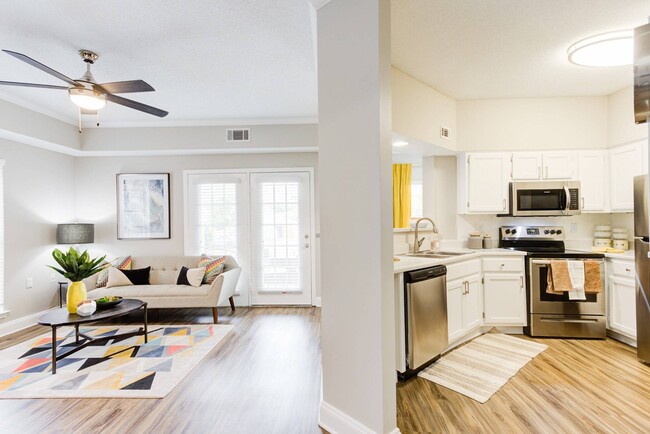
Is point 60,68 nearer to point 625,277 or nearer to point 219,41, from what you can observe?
point 219,41

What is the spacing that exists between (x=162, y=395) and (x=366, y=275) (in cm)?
183

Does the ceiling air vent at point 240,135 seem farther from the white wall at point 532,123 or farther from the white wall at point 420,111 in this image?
the white wall at point 532,123

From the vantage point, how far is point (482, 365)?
109 inches

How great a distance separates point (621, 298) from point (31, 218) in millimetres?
6809

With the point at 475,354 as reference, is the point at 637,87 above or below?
above

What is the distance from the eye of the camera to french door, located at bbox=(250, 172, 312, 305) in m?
4.92

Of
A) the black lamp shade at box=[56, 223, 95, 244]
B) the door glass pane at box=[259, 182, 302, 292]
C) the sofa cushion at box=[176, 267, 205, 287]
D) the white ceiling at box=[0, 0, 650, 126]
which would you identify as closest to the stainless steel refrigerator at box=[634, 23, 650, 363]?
the white ceiling at box=[0, 0, 650, 126]

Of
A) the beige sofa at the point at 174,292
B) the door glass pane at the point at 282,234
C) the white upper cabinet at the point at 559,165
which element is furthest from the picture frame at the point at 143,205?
the white upper cabinet at the point at 559,165

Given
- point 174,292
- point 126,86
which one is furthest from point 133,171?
point 126,86

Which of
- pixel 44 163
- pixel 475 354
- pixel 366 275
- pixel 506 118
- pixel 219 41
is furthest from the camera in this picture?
pixel 44 163

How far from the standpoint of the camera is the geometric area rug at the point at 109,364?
2.47 m

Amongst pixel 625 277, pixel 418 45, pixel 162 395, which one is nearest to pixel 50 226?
pixel 162 395

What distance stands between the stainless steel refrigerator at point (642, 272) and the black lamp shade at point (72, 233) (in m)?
6.28

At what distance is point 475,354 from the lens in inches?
118
